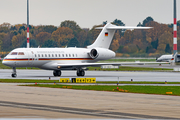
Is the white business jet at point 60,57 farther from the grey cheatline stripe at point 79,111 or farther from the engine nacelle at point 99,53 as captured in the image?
the grey cheatline stripe at point 79,111

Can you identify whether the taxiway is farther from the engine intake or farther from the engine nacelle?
the engine intake

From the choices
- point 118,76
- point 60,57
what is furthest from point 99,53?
point 60,57

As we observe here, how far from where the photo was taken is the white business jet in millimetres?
45969

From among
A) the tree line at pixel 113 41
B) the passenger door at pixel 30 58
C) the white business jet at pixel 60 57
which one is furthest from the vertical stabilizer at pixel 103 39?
the tree line at pixel 113 41

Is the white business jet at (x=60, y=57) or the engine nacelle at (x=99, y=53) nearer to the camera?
the white business jet at (x=60, y=57)

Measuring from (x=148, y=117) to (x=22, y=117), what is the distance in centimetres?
510

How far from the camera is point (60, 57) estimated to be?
49.6 m

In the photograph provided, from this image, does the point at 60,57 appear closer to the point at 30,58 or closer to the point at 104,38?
the point at 30,58

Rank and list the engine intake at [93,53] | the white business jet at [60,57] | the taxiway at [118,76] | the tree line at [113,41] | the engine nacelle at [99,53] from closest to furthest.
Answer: the taxiway at [118,76], the white business jet at [60,57], the engine nacelle at [99,53], the engine intake at [93,53], the tree line at [113,41]

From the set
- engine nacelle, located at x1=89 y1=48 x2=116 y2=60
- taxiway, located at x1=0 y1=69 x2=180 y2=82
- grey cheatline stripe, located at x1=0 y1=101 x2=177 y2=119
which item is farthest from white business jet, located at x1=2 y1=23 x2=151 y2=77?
grey cheatline stripe, located at x1=0 y1=101 x2=177 y2=119

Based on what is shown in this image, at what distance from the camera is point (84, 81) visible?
123 feet

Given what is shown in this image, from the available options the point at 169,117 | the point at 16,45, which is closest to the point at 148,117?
the point at 169,117

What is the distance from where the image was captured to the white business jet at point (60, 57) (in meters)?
46.0

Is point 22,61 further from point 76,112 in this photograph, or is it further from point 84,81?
point 76,112
